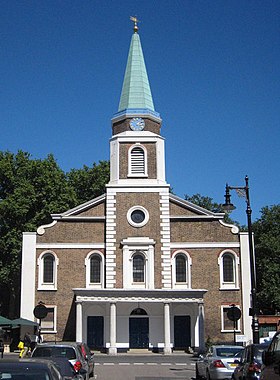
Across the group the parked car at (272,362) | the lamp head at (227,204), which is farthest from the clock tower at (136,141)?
the parked car at (272,362)

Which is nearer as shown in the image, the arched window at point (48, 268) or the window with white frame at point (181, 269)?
the arched window at point (48, 268)

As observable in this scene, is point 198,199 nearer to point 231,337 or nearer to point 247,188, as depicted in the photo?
point 231,337

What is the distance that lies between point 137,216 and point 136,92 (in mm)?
9923

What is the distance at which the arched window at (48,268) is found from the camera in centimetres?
4269

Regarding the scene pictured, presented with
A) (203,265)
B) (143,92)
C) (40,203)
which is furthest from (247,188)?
(40,203)

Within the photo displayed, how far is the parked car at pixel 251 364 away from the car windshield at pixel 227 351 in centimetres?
273

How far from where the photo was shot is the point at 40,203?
5356 centimetres

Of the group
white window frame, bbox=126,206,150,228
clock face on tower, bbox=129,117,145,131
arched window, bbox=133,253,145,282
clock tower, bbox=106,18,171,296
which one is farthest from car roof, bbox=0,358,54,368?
clock face on tower, bbox=129,117,145,131

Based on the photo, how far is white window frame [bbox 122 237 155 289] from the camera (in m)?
42.4

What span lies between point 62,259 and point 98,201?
4933 mm

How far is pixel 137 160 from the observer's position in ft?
148

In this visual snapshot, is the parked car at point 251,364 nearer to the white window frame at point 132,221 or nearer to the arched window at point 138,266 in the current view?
the arched window at point 138,266

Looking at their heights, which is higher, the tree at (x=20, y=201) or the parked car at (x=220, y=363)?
the tree at (x=20, y=201)

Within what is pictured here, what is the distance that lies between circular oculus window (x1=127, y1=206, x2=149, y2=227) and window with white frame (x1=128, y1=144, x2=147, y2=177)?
9.82ft
